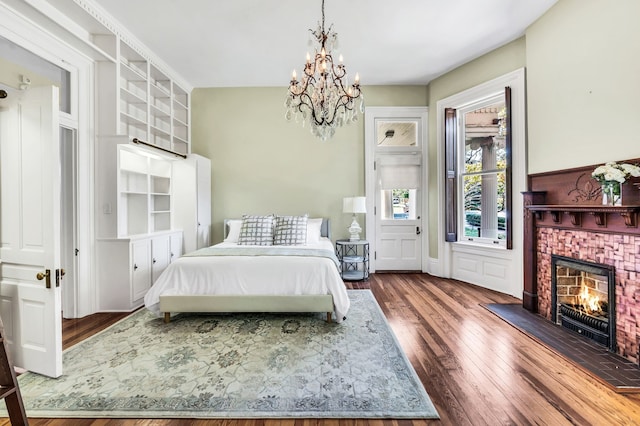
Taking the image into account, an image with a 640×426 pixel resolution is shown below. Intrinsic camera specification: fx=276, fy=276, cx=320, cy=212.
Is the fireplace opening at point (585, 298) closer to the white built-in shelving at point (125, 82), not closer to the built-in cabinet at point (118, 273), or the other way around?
the built-in cabinet at point (118, 273)

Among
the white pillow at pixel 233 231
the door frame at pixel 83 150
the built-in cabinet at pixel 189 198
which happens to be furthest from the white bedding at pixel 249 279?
the built-in cabinet at pixel 189 198

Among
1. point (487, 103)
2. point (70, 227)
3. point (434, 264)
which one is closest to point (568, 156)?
point (487, 103)

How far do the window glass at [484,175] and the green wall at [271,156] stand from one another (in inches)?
44.3

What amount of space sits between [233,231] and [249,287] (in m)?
1.78

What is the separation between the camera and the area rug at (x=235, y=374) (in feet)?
5.65

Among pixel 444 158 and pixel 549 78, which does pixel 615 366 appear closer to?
pixel 549 78

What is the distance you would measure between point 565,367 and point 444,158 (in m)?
3.29

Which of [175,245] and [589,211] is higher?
[589,211]

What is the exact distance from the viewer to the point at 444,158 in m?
4.65

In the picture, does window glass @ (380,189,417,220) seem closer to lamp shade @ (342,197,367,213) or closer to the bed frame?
lamp shade @ (342,197,367,213)

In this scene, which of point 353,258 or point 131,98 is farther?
point 353,258

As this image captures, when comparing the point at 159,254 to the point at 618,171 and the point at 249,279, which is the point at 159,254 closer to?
the point at 249,279

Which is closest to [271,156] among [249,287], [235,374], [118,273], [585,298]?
[249,287]

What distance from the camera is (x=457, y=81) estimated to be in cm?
441
